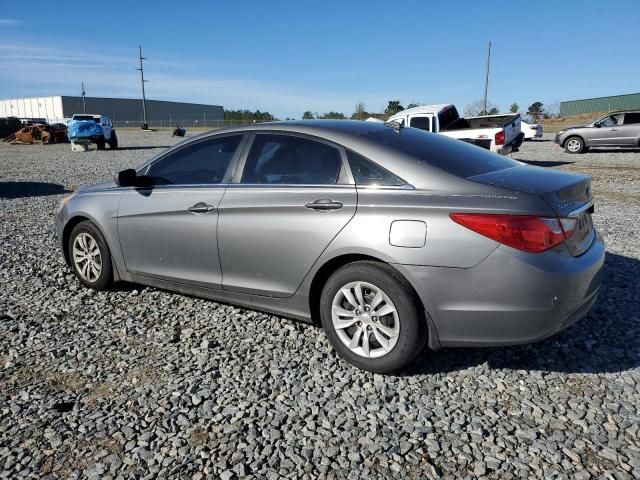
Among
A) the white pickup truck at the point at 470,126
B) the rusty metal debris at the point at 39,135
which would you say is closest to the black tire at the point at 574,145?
the white pickup truck at the point at 470,126

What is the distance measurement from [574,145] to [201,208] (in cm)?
2091

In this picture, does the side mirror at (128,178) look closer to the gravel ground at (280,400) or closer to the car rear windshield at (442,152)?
the gravel ground at (280,400)

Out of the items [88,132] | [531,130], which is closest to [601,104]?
[531,130]

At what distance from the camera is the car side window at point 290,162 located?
11.7ft

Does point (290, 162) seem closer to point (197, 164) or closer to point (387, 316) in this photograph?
point (197, 164)

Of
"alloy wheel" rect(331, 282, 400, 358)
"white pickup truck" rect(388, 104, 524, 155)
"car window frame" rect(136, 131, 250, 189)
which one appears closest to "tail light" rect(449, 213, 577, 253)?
"alloy wheel" rect(331, 282, 400, 358)

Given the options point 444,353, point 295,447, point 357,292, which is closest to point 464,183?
point 357,292

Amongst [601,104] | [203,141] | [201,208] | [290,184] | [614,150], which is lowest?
[614,150]

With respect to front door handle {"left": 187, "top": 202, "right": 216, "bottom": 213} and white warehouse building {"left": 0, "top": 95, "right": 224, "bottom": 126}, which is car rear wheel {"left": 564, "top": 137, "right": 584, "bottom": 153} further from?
white warehouse building {"left": 0, "top": 95, "right": 224, "bottom": 126}

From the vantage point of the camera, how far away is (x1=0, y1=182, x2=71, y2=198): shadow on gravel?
11.8 meters

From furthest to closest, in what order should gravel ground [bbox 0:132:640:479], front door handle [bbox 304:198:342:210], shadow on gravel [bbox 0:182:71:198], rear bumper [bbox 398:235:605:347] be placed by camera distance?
shadow on gravel [bbox 0:182:71:198] < front door handle [bbox 304:198:342:210] < rear bumper [bbox 398:235:605:347] < gravel ground [bbox 0:132:640:479]

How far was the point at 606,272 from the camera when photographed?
5199 millimetres

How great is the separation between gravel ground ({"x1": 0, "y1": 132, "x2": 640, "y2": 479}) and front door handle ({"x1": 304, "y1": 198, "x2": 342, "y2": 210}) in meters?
1.04

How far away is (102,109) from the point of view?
3780 inches
